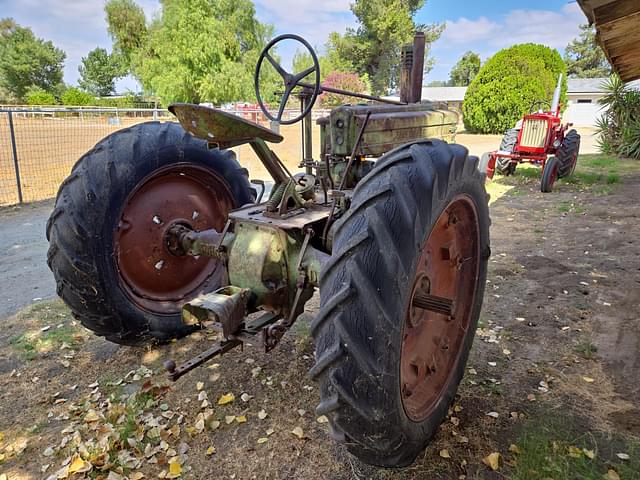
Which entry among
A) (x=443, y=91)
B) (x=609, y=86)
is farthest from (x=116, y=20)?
(x=609, y=86)

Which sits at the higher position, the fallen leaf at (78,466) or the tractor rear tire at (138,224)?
the tractor rear tire at (138,224)

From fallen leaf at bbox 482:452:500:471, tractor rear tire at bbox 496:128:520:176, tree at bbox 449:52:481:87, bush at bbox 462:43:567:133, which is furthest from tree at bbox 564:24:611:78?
fallen leaf at bbox 482:452:500:471

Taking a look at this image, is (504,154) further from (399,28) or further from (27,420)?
(399,28)

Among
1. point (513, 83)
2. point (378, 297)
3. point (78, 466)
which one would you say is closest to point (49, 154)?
point (78, 466)

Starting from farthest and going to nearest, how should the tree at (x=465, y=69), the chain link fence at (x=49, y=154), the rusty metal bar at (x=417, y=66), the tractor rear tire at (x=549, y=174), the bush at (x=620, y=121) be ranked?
the tree at (x=465, y=69) < the bush at (x=620, y=121) < the chain link fence at (x=49, y=154) < the tractor rear tire at (x=549, y=174) < the rusty metal bar at (x=417, y=66)

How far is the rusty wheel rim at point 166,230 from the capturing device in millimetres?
2822

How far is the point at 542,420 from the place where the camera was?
2.52 m

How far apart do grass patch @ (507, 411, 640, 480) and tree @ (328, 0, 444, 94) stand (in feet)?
127

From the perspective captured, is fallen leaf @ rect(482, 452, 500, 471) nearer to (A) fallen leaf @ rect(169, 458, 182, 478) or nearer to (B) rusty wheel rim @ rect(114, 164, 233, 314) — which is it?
(A) fallen leaf @ rect(169, 458, 182, 478)

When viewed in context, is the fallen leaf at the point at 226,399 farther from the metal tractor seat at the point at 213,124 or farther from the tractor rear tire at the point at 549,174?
the tractor rear tire at the point at 549,174

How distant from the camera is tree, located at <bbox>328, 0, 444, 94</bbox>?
36.9 meters

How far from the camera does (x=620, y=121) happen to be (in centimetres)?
1406

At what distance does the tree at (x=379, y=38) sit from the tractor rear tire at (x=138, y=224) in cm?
3788

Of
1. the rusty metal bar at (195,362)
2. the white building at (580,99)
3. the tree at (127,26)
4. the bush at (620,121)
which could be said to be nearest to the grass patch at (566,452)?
the rusty metal bar at (195,362)
